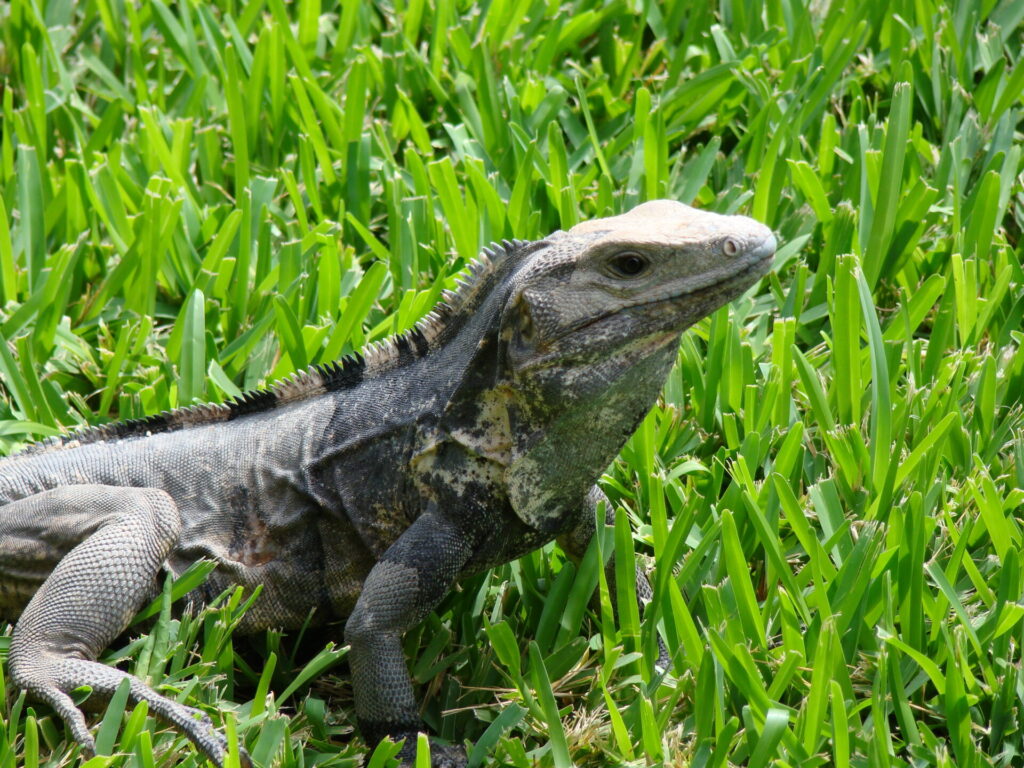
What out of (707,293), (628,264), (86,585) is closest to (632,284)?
(628,264)

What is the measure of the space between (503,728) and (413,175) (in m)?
2.77

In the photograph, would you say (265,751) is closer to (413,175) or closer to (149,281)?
(149,281)

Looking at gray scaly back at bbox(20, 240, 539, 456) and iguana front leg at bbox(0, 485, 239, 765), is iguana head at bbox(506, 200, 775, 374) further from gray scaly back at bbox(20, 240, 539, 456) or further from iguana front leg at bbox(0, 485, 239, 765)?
iguana front leg at bbox(0, 485, 239, 765)

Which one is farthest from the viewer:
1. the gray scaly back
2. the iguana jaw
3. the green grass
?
the gray scaly back

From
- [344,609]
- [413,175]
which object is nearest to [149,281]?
[413,175]

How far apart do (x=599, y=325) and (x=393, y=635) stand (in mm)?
1083

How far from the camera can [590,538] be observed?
4.09 m

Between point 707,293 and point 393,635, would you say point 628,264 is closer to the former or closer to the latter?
point 707,293

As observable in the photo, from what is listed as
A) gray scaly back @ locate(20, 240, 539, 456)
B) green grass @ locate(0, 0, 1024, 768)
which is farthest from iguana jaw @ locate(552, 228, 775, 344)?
green grass @ locate(0, 0, 1024, 768)

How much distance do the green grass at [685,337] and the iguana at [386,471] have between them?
6.5 inches

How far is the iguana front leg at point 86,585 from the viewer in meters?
3.60

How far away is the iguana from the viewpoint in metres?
3.55

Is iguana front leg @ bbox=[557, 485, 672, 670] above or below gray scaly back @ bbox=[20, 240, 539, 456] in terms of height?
below

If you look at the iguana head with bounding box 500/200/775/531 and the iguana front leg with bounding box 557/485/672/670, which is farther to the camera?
the iguana front leg with bounding box 557/485/672/670
